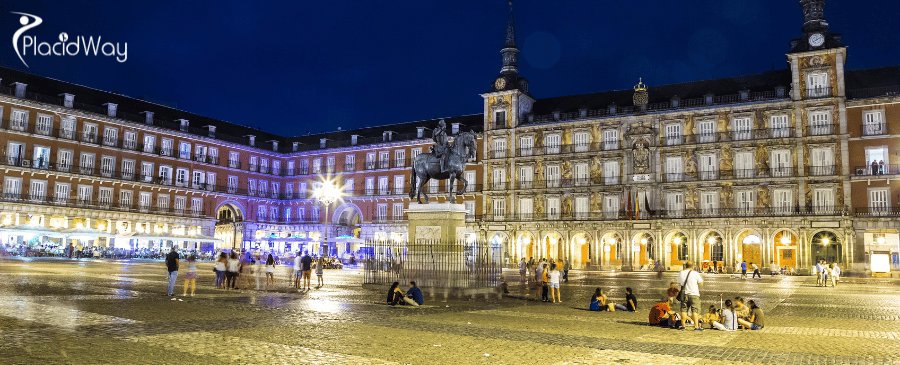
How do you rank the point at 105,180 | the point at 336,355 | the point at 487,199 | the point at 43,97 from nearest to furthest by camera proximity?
the point at 336,355
the point at 43,97
the point at 105,180
the point at 487,199

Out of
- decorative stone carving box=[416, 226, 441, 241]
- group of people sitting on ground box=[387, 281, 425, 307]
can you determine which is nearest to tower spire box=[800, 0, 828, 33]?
decorative stone carving box=[416, 226, 441, 241]

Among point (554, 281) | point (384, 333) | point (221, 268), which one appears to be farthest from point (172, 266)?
point (554, 281)

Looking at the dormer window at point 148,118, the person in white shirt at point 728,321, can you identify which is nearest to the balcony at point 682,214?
the dormer window at point 148,118

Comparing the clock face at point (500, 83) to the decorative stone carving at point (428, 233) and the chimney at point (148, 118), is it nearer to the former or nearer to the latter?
the chimney at point (148, 118)

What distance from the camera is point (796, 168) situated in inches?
1718

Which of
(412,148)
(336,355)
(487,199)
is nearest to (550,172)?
(487,199)

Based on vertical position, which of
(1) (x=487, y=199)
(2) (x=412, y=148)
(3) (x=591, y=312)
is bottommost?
(3) (x=591, y=312)

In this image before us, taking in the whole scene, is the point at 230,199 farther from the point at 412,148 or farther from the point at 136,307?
the point at 136,307

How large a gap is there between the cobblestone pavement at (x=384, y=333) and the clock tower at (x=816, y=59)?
31.8 m

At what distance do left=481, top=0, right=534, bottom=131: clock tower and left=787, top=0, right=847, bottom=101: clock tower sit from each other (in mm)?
20465

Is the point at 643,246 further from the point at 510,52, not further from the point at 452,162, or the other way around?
the point at 452,162

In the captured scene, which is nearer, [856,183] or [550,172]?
[856,183]

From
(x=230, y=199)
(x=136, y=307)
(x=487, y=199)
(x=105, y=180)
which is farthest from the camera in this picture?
(x=230, y=199)

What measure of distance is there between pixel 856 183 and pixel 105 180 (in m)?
54.4
